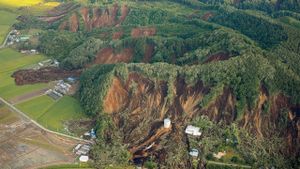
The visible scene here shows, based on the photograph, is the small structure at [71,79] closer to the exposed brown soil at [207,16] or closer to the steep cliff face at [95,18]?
the steep cliff face at [95,18]

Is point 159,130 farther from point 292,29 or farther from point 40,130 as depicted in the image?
point 292,29

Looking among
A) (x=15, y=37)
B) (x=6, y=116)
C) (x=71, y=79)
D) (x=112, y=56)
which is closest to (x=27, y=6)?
(x=15, y=37)

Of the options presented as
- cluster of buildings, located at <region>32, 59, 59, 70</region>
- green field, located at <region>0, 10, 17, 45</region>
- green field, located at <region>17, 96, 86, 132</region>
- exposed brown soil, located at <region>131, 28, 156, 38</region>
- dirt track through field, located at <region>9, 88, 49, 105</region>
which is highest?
exposed brown soil, located at <region>131, 28, 156, 38</region>

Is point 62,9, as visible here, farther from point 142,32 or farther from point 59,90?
point 59,90

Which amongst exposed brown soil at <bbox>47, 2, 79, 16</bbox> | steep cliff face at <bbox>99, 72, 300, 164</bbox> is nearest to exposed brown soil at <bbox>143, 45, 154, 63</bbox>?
steep cliff face at <bbox>99, 72, 300, 164</bbox>

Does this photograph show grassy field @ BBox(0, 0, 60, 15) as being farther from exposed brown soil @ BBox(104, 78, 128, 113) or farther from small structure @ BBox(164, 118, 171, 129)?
small structure @ BBox(164, 118, 171, 129)

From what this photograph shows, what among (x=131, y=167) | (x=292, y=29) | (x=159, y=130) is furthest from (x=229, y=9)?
(x=131, y=167)
